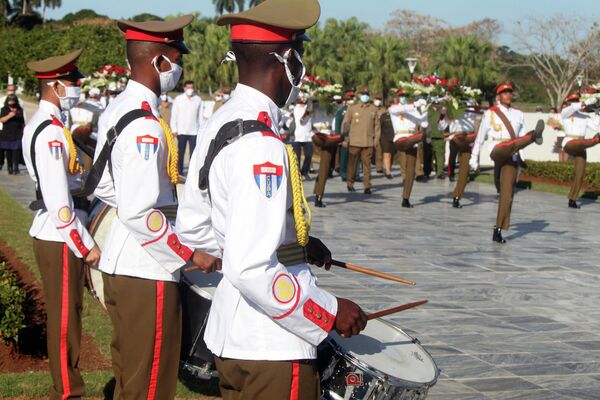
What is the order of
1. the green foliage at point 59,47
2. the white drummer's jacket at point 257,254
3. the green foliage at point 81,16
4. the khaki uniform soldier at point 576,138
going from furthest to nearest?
1. the green foliage at point 81,16
2. the green foliage at point 59,47
3. the khaki uniform soldier at point 576,138
4. the white drummer's jacket at point 257,254

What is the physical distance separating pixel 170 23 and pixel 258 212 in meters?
1.96

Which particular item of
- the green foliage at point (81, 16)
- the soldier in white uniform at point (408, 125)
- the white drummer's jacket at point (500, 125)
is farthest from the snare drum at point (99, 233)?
the green foliage at point (81, 16)

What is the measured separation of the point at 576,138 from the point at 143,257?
15.0 m

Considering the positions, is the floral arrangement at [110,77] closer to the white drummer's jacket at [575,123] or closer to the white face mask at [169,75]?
the white drummer's jacket at [575,123]

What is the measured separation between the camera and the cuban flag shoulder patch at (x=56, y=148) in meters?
5.13

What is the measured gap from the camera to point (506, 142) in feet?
43.3

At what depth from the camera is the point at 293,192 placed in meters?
3.08

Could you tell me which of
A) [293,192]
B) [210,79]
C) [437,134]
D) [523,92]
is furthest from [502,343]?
[210,79]

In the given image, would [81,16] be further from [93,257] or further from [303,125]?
[93,257]

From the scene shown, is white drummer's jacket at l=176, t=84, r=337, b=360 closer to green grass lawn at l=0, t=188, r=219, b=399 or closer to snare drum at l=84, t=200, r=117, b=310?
snare drum at l=84, t=200, r=117, b=310

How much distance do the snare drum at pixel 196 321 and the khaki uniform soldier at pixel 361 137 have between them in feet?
49.2

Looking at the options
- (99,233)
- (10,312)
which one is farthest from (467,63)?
(99,233)

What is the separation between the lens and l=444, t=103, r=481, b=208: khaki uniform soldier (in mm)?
17344

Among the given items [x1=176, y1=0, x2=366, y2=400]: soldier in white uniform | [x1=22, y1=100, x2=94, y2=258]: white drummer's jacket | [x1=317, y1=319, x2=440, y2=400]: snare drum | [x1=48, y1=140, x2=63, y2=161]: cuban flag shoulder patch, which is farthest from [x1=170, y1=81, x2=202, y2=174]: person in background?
[x1=176, y1=0, x2=366, y2=400]: soldier in white uniform
